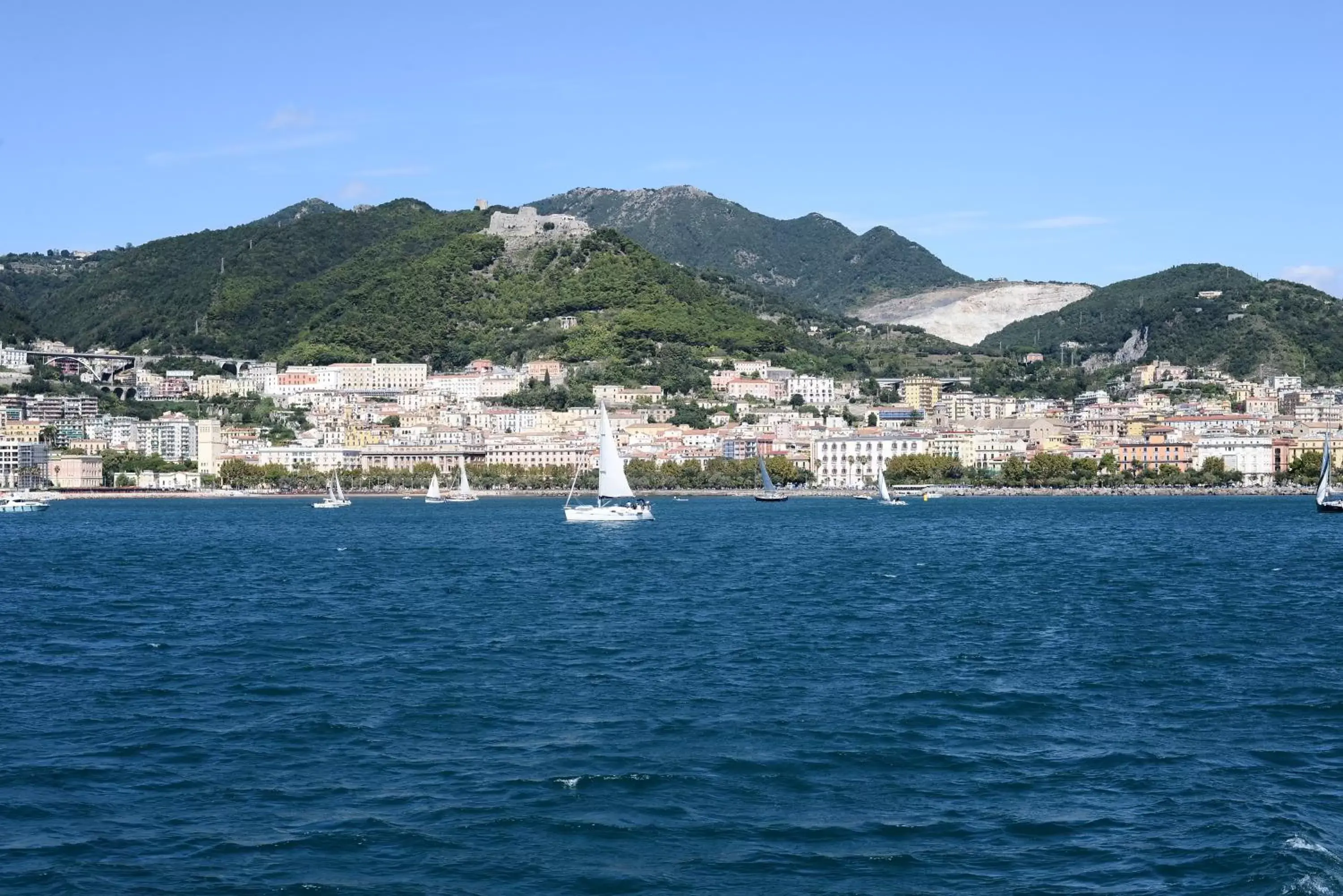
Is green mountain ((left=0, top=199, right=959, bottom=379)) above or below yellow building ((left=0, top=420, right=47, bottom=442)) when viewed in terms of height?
above

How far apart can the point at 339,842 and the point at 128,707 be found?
21.6 ft

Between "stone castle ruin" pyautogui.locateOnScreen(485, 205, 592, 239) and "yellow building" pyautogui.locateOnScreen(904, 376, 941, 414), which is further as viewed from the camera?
"stone castle ruin" pyautogui.locateOnScreen(485, 205, 592, 239)

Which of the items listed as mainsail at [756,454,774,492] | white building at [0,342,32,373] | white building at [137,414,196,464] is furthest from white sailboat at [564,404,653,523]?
white building at [0,342,32,373]

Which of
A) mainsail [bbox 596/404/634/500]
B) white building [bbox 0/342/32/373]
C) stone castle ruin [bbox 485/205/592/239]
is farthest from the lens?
stone castle ruin [bbox 485/205/592/239]

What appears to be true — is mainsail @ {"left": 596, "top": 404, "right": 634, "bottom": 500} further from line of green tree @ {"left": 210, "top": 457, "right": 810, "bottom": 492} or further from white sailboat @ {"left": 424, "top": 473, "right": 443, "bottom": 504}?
line of green tree @ {"left": 210, "top": 457, "right": 810, "bottom": 492}

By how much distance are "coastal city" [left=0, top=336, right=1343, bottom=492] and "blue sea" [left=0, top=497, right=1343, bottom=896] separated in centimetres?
8223

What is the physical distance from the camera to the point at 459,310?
560ft

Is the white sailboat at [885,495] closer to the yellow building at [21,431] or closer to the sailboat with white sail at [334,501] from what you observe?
the sailboat with white sail at [334,501]

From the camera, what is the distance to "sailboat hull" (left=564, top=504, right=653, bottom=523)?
6481 cm

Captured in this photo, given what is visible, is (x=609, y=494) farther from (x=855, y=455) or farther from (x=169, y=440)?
(x=169, y=440)

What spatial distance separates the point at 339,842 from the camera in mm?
13086

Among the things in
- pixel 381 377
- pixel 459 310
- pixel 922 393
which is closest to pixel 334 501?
pixel 381 377

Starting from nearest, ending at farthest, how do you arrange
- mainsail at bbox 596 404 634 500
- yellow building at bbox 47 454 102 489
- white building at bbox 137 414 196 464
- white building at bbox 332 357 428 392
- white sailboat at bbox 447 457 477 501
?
mainsail at bbox 596 404 634 500, white sailboat at bbox 447 457 477 501, yellow building at bbox 47 454 102 489, white building at bbox 137 414 196 464, white building at bbox 332 357 428 392

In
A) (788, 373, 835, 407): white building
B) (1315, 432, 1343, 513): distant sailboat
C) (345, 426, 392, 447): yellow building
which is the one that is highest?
(788, 373, 835, 407): white building
